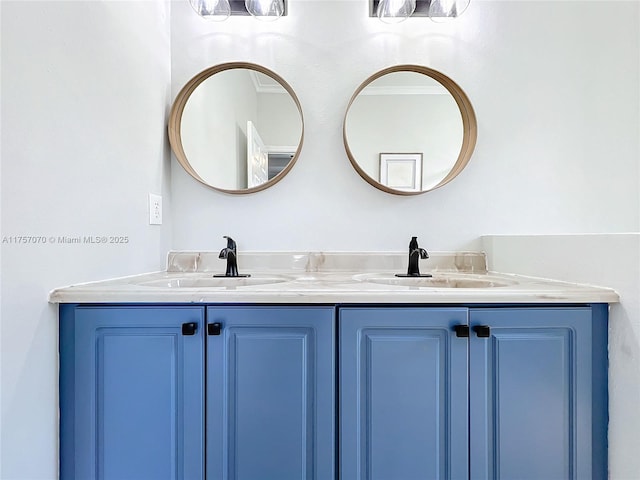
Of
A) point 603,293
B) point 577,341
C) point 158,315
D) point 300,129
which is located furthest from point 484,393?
point 300,129

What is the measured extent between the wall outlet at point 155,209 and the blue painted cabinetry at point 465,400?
856 millimetres

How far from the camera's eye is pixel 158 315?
810 millimetres

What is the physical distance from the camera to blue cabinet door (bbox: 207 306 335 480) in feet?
2.61

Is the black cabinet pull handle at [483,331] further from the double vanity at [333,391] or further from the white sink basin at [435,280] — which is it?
the white sink basin at [435,280]

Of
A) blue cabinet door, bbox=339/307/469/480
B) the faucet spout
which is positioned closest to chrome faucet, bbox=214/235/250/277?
blue cabinet door, bbox=339/307/469/480

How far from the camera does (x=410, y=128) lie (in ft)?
4.44

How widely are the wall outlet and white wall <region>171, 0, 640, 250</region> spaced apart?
12cm

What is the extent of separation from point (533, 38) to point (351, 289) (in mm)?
1428

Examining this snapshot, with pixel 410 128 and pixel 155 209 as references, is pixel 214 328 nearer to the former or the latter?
pixel 155 209

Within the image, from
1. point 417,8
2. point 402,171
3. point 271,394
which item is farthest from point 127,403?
point 417,8

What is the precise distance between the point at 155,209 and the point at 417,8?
4.47 ft

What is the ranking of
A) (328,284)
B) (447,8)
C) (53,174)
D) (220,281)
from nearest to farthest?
1. (53,174)
2. (328,284)
3. (220,281)
4. (447,8)

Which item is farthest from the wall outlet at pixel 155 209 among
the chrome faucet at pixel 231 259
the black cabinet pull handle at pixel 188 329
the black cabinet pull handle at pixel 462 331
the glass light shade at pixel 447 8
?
the glass light shade at pixel 447 8

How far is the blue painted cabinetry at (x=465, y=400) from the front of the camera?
798 millimetres
